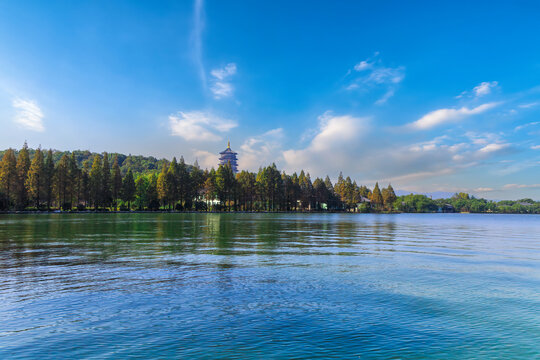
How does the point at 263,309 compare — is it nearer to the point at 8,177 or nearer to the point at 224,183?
the point at 8,177

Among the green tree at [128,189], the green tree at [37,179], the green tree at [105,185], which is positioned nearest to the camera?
the green tree at [37,179]

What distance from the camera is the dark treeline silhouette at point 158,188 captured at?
93.2 metres

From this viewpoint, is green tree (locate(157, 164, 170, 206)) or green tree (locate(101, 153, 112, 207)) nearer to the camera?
green tree (locate(101, 153, 112, 207))

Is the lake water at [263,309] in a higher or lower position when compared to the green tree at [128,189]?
lower

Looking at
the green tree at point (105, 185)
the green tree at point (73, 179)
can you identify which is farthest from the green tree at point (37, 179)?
the green tree at point (105, 185)

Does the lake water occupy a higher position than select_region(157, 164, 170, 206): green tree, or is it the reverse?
select_region(157, 164, 170, 206): green tree

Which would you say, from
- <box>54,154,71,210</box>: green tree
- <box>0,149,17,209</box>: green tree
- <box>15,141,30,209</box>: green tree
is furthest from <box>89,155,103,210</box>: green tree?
<box>0,149,17,209</box>: green tree

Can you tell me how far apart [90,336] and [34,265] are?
9.68m

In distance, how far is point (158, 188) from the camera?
12325cm

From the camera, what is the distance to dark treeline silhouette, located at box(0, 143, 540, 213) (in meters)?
93.2

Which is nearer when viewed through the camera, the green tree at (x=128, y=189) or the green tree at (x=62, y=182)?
the green tree at (x=62, y=182)

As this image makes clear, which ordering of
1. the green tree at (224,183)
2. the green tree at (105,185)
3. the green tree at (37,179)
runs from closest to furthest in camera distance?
1. the green tree at (37,179)
2. the green tree at (105,185)
3. the green tree at (224,183)

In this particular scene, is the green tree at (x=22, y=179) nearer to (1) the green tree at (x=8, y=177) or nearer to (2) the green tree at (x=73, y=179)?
(1) the green tree at (x=8, y=177)

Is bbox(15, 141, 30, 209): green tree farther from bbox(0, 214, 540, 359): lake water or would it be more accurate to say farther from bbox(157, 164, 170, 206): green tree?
bbox(0, 214, 540, 359): lake water
